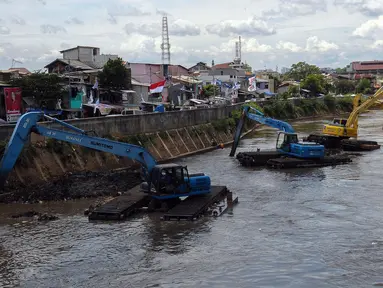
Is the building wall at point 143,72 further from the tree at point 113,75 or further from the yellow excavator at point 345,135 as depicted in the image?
the yellow excavator at point 345,135

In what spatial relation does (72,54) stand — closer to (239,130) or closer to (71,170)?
(239,130)

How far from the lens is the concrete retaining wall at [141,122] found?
3809 centimetres

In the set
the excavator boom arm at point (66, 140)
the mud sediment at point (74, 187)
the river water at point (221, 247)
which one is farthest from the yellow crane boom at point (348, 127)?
the excavator boom arm at point (66, 140)

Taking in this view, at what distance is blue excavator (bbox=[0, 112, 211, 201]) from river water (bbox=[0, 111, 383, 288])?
171 cm

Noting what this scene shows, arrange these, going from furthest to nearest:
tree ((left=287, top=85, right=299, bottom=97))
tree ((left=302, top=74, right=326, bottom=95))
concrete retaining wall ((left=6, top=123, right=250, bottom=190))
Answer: tree ((left=302, top=74, right=326, bottom=95)) < tree ((left=287, top=85, right=299, bottom=97)) < concrete retaining wall ((left=6, top=123, right=250, bottom=190))

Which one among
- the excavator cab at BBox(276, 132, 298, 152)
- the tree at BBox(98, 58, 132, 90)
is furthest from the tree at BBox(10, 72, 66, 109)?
the excavator cab at BBox(276, 132, 298, 152)

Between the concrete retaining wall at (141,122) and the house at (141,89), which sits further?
the house at (141,89)

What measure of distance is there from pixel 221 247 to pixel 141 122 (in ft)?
83.1

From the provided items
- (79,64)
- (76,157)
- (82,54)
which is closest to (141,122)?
(76,157)

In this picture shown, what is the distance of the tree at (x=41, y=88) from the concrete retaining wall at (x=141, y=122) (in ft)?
32.6

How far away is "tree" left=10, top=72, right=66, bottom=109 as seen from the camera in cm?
4841

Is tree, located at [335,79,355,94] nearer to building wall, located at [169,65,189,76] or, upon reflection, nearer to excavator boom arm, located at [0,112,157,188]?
building wall, located at [169,65,189,76]

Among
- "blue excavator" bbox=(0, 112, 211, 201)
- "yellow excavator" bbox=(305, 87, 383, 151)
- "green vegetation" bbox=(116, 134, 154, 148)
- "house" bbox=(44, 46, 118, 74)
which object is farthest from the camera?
"house" bbox=(44, 46, 118, 74)

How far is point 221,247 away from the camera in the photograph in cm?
2045
